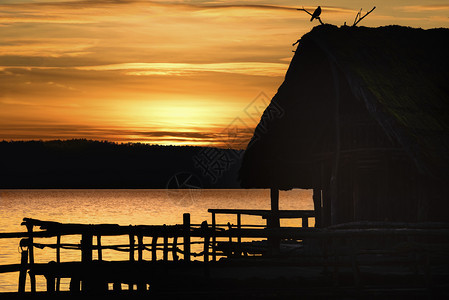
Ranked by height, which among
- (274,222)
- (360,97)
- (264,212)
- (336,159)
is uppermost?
→ (360,97)

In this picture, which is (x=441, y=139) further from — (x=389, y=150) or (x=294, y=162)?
(x=294, y=162)

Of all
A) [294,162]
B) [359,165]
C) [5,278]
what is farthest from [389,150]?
[5,278]

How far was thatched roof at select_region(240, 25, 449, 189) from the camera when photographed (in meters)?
17.3

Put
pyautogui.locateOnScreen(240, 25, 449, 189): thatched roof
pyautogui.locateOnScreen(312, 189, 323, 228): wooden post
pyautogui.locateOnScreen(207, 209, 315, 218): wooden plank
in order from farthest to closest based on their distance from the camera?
pyautogui.locateOnScreen(207, 209, 315, 218): wooden plank < pyautogui.locateOnScreen(312, 189, 323, 228): wooden post < pyautogui.locateOnScreen(240, 25, 449, 189): thatched roof

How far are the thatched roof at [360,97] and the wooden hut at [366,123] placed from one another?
0.10ft

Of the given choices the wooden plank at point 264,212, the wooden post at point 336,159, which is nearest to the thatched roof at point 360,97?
the wooden post at point 336,159

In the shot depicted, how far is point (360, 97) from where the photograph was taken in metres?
18.2

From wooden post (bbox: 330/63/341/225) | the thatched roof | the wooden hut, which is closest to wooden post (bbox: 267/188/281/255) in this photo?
the wooden hut

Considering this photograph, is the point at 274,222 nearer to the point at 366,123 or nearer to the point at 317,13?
the point at 366,123

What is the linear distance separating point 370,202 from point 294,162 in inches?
154

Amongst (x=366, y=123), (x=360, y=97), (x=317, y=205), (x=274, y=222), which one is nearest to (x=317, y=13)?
(x=366, y=123)

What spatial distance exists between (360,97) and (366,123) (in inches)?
63.9

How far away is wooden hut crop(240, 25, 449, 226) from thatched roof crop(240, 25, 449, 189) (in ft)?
0.10

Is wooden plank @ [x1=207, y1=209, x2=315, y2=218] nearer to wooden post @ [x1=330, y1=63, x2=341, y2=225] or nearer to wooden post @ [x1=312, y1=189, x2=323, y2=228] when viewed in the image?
wooden post @ [x1=312, y1=189, x2=323, y2=228]
